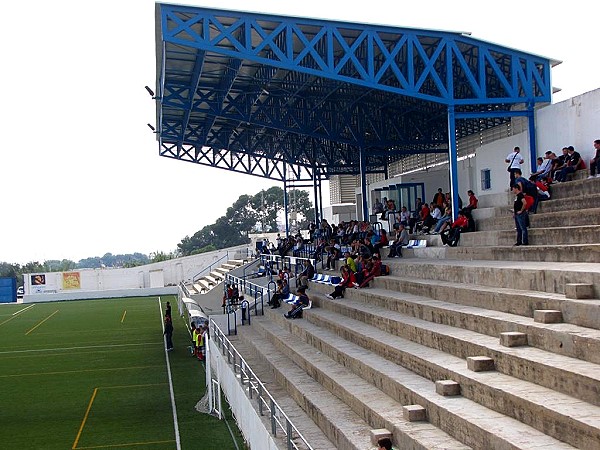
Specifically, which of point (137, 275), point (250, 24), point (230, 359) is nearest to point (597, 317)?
point (230, 359)

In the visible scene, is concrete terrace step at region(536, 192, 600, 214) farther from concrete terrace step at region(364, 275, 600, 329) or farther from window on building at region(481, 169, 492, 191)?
window on building at region(481, 169, 492, 191)

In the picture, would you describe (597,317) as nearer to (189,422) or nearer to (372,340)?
(372,340)

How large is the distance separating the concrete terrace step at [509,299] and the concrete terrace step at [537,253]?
43.2 inches

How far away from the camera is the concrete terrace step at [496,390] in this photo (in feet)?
21.6

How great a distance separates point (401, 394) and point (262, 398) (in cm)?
307

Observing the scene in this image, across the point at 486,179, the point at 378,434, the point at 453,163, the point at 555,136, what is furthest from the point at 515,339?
the point at 486,179

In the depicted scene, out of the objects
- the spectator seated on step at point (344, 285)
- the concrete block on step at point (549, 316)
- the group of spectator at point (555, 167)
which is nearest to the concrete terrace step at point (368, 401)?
the concrete block on step at point (549, 316)

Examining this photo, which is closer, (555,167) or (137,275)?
(555,167)

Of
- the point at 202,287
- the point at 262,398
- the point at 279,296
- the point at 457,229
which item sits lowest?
the point at 202,287

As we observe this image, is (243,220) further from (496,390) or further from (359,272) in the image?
(496,390)

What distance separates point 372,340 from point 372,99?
68.2 ft

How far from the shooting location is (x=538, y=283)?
10.5 meters

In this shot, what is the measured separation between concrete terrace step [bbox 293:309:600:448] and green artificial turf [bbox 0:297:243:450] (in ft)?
13.9

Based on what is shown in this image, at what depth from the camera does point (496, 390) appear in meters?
7.78
